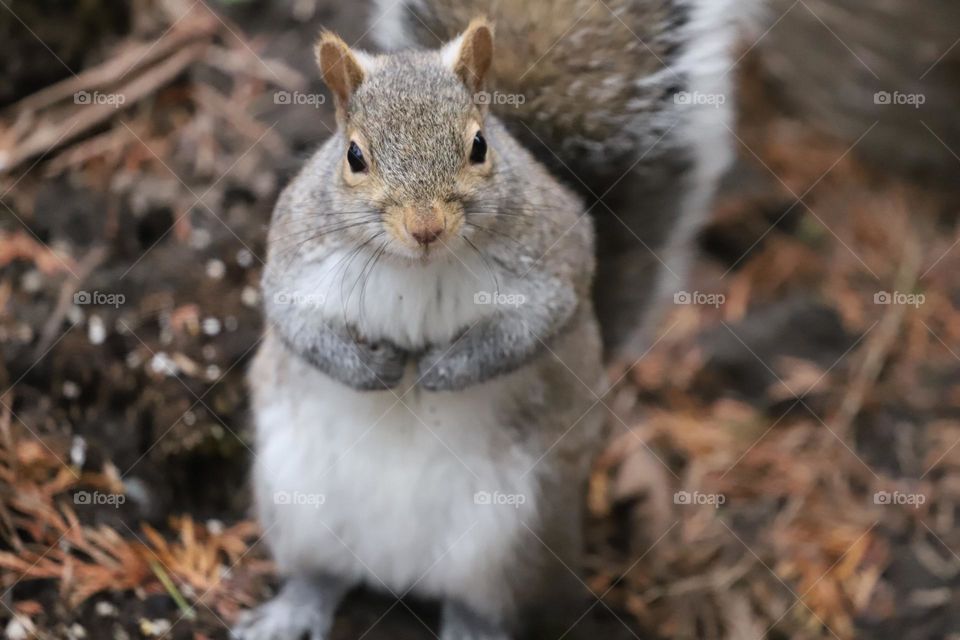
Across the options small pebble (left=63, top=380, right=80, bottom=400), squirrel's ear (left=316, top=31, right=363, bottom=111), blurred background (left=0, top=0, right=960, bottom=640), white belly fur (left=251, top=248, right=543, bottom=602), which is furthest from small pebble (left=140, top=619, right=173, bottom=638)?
squirrel's ear (left=316, top=31, right=363, bottom=111)

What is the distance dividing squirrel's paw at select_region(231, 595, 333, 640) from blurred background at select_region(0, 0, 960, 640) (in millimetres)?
44

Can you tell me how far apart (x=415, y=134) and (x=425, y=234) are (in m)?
0.16

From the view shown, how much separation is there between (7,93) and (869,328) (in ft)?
7.58

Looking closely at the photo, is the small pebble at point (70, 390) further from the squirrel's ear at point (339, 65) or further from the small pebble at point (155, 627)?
the squirrel's ear at point (339, 65)

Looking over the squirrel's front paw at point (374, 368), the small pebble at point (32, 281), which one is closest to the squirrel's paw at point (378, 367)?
the squirrel's front paw at point (374, 368)

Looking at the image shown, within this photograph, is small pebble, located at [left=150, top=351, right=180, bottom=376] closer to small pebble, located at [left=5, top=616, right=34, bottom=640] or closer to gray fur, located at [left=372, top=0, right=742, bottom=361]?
small pebble, located at [left=5, top=616, right=34, bottom=640]

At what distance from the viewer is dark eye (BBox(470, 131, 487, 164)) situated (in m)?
1.58

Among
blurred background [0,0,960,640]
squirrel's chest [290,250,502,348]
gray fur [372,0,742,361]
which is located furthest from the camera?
blurred background [0,0,960,640]

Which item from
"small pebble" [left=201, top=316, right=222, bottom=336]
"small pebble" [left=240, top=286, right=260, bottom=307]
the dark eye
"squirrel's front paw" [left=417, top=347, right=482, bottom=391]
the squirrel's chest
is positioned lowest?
"squirrel's front paw" [left=417, top=347, right=482, bottom=391]

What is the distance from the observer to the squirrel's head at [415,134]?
59.2 inches

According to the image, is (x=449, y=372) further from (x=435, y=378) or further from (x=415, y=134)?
(x=415, y=134)

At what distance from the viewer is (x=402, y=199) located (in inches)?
59.2

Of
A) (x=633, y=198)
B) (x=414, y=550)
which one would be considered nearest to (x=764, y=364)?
(x=633, y=198)

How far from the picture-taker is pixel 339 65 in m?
1.58
